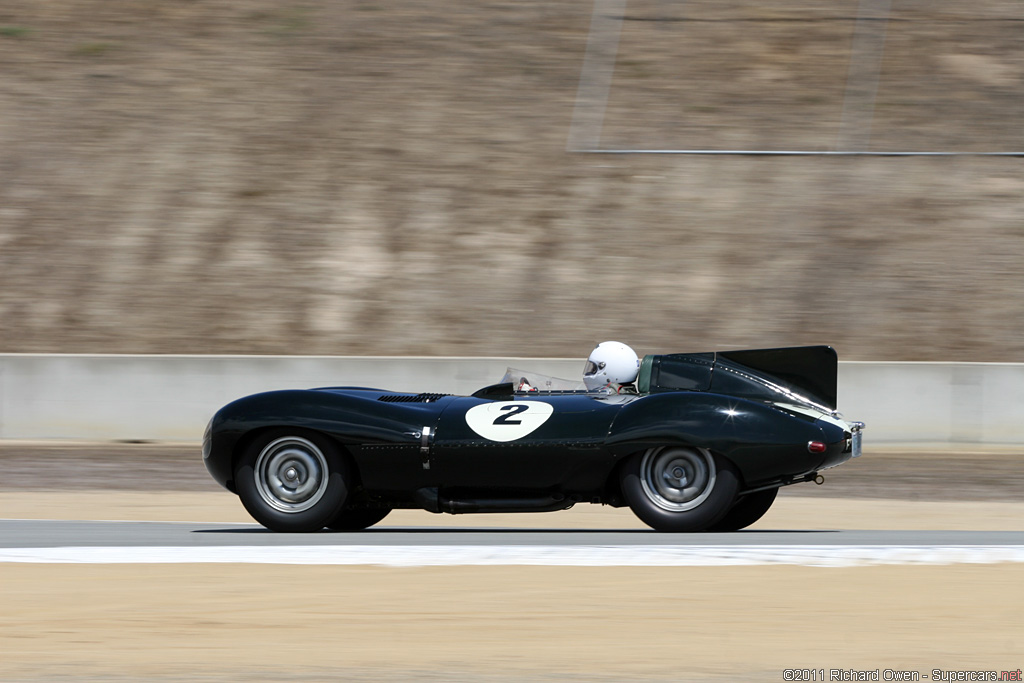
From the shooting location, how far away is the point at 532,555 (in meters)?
7.67

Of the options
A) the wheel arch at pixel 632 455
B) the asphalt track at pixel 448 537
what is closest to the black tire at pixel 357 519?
the asphalt track at pixel 448 537

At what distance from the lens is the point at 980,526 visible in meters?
10.1

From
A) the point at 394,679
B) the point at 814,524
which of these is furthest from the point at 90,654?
the point at 814,524

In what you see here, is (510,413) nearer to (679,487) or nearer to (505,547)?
(505,547)

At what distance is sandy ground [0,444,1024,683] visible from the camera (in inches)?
205

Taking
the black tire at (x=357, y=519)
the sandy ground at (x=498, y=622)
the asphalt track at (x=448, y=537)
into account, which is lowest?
the sandy ground at (x=498, y=622)

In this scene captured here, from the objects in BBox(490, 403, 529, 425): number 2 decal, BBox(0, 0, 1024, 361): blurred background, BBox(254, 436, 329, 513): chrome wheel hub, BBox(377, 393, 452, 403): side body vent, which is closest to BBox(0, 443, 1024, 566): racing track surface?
BBox(254, 436, 329, 513): chrome wheel hub

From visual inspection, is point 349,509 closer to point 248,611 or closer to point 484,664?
point 248,611

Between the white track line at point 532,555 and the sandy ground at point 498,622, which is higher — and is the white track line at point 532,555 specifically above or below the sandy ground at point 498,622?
above

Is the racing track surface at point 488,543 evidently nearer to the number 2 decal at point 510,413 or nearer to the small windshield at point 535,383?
the number 2 decal at point 510,413

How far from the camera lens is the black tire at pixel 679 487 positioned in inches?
319

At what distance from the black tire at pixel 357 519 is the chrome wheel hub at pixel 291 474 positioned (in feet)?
1.63

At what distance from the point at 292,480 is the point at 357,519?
0.74 metres

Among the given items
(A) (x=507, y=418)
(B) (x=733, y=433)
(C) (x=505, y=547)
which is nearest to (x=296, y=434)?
(A) (x=507, y=418)
